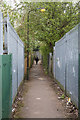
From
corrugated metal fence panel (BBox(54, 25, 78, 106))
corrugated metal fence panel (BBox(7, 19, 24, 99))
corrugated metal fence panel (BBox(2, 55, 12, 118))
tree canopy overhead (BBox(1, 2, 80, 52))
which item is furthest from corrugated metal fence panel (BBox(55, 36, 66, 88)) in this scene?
corrugated metal fence panel (BBox(2, 55, 12, 118))

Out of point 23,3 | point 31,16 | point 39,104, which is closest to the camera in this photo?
point 39,104

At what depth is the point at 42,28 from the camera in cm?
1454

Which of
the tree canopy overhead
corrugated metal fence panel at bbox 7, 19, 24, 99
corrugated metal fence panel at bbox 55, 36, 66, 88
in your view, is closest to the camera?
corrugated metal fence panel at bbox 7, 19, 24, 99

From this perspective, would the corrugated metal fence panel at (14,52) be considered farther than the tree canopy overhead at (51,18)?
No

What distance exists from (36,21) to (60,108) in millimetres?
9792

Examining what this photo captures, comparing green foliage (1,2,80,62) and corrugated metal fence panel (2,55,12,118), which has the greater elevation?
green foliage (1,2,80,62)

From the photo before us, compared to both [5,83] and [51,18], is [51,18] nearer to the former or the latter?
[51,18]

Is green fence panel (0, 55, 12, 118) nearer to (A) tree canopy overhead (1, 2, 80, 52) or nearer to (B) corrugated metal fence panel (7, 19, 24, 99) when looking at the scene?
(B) corrugated metal fence panel (7, 19, 24, 99)

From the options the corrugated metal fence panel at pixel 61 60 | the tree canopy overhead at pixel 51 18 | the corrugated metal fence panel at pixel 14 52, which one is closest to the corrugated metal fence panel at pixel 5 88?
the corrugated metal fence panel at pixel 14 52

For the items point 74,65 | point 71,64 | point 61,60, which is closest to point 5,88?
point 74,65

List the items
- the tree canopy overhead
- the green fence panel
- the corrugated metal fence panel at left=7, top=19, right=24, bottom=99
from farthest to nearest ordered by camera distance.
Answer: the tree canopy overhead
the corrugated metal fence panel at left=7, top=19, right=24, bottom=99
the green fence panel

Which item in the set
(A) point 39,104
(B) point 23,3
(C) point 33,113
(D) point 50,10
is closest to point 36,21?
(D) point 50,10

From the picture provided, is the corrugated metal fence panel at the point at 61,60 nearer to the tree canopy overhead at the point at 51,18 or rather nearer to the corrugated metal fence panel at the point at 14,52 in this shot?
the corrugated metal fence panel at the point at 14,52

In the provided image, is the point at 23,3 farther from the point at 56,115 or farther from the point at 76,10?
the point at 56,115
